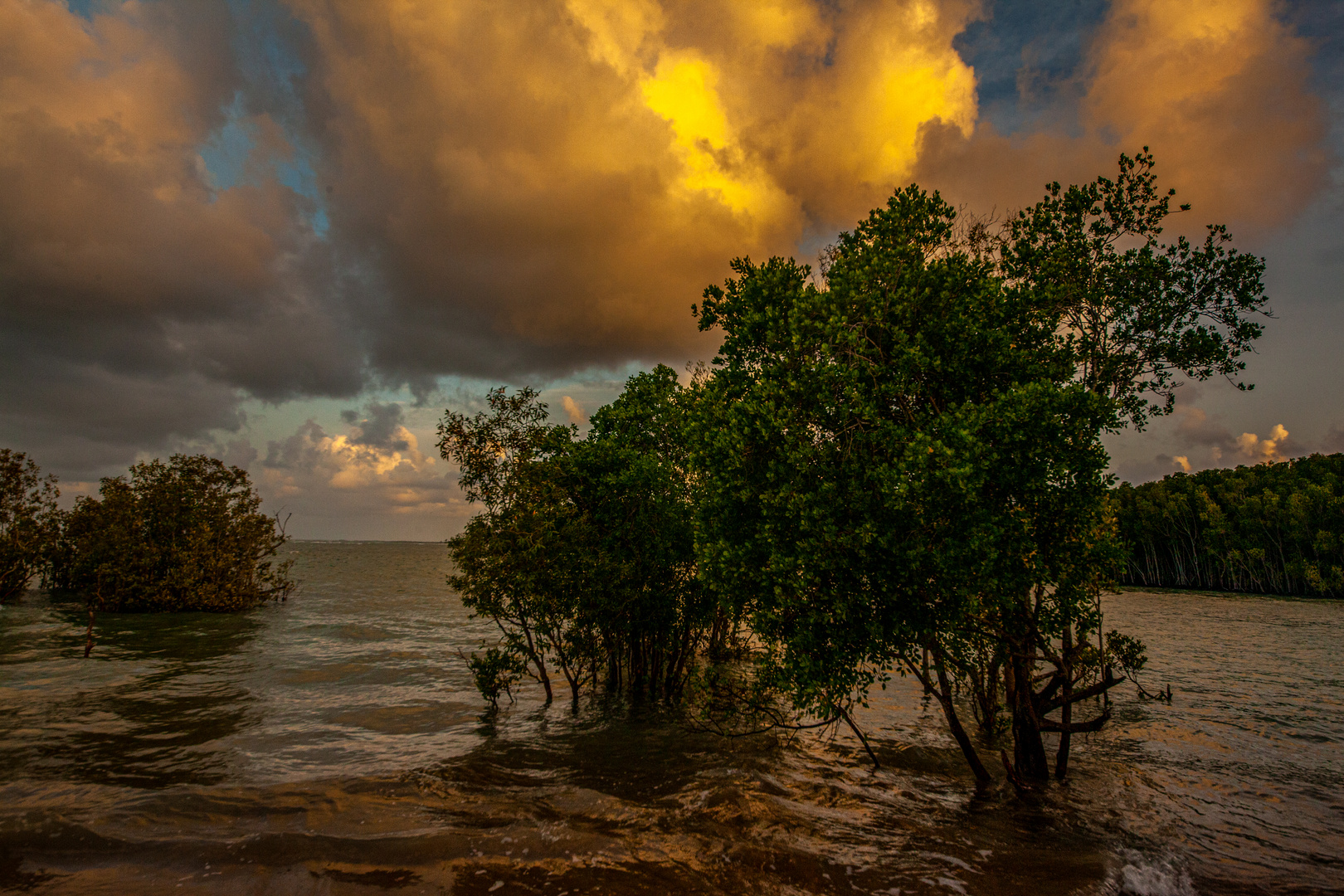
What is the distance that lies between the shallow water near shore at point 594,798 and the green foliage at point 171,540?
61.4 feet

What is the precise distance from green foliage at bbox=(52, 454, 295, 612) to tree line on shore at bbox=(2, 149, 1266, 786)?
39956 millimetres

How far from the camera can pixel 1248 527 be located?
268 ft

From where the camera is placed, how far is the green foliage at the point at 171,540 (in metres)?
44.2

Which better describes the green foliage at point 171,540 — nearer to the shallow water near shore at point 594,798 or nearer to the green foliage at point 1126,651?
the shallow water near shore at point 594,798

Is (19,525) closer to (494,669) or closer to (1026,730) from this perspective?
(494,669)

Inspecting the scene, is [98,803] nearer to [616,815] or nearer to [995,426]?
[616,815]

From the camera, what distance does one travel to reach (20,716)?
65.4 ft

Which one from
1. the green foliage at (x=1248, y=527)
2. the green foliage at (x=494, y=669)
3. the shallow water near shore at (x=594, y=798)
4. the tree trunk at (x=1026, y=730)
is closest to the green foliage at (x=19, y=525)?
the shallow water near shore at (x=594, y=798)

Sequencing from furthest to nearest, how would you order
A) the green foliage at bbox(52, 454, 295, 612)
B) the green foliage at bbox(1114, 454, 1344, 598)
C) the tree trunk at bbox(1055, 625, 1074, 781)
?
the green foliage at bbox(1114, 454, 1344, 598)
the green foliage at bbox(52, 454, 295, 612)
the tree trunk at bbox(1055, 625, 1074, 781)

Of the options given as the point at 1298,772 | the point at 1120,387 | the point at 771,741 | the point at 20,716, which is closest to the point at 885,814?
the point at 771,741

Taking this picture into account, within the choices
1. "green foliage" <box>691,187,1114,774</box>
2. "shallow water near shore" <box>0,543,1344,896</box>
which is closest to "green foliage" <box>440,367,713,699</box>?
Result: "shallow water near shore" <box>0,543,1344,896</box>

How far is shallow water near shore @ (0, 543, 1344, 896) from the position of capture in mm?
10422

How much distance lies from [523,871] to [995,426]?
11.0 m

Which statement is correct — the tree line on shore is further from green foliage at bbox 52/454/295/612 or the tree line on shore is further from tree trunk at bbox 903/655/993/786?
green foliage at bbox 52/454/295/612
